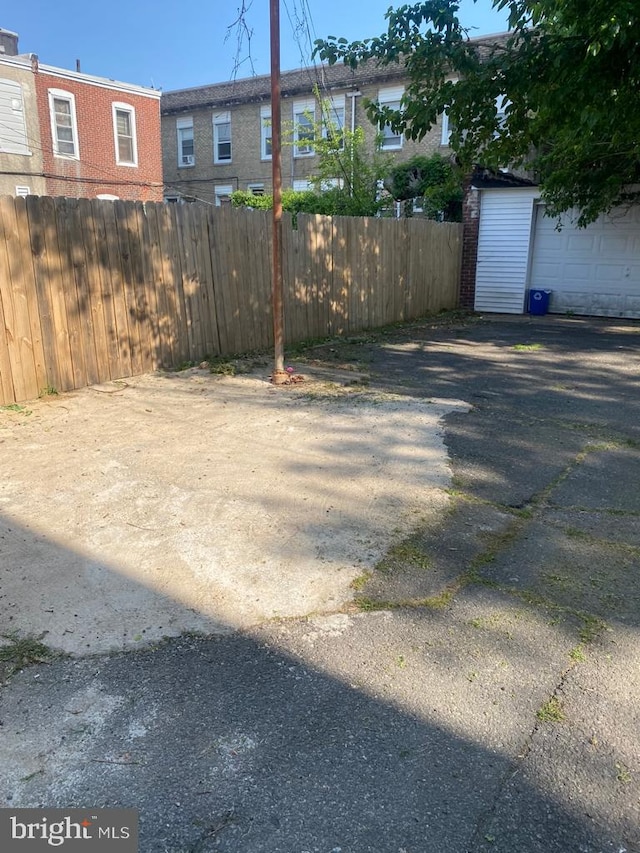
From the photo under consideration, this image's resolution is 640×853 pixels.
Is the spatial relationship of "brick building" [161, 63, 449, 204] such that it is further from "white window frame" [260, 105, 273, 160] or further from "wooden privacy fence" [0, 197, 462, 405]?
"wooden privacy fence" [0, 197, 462, 405]

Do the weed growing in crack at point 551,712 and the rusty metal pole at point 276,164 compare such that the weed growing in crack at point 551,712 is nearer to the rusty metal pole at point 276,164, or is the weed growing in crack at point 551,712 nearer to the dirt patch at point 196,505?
the dirt patch at point 196,505

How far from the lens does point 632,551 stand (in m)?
3.65

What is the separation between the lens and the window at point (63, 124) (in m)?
23.2

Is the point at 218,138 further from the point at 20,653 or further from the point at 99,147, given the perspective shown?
the point at 20,653

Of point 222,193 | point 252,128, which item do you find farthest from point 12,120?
point 252,128

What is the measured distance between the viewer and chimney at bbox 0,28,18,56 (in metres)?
23.7

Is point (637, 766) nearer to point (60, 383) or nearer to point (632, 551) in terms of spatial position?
point (632, 551)

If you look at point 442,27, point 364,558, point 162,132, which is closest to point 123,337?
point 364,558

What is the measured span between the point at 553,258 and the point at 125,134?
18.2 m

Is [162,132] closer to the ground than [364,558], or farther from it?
farther from it

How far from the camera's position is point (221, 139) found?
28391mm

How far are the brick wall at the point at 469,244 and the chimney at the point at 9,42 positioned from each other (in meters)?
18.7

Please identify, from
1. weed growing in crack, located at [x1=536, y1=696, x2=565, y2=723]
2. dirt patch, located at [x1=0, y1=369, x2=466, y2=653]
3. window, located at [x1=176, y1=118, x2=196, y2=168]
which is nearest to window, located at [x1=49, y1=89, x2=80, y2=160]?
window, located at [x1=176, y1=118, x2=196, y2=168]

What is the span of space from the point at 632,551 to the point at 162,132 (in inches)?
1247
